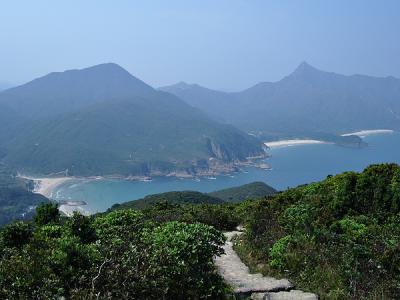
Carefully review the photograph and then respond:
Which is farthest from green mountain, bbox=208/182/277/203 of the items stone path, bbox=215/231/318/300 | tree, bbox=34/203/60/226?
stone path, bbox=215/231/318/300

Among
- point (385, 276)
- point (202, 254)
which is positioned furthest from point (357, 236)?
point (202, 254)

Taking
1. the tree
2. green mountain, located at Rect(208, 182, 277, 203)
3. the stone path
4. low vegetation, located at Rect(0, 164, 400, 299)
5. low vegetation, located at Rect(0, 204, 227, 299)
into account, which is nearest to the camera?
low vegetation, located at Rect(0, 204, 227, 299)

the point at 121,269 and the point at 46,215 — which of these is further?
the point at 46,215

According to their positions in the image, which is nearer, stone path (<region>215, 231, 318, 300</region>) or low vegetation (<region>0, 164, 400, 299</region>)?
low vegetation (<region>0, 164, 400, 299</region>)

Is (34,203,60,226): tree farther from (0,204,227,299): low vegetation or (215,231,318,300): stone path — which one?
(215,231,318,300): stone path

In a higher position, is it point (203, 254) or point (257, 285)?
point (203, 254)

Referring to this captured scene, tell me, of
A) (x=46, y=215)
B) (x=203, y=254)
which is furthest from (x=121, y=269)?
(x=46, y=215)

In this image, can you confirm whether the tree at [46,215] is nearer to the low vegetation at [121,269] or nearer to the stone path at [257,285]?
the low vegetation at [121,269]

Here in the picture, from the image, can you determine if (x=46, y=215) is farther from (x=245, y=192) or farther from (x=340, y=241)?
(x=245, y=192)

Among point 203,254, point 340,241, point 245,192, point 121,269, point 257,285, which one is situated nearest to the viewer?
point 121,269
